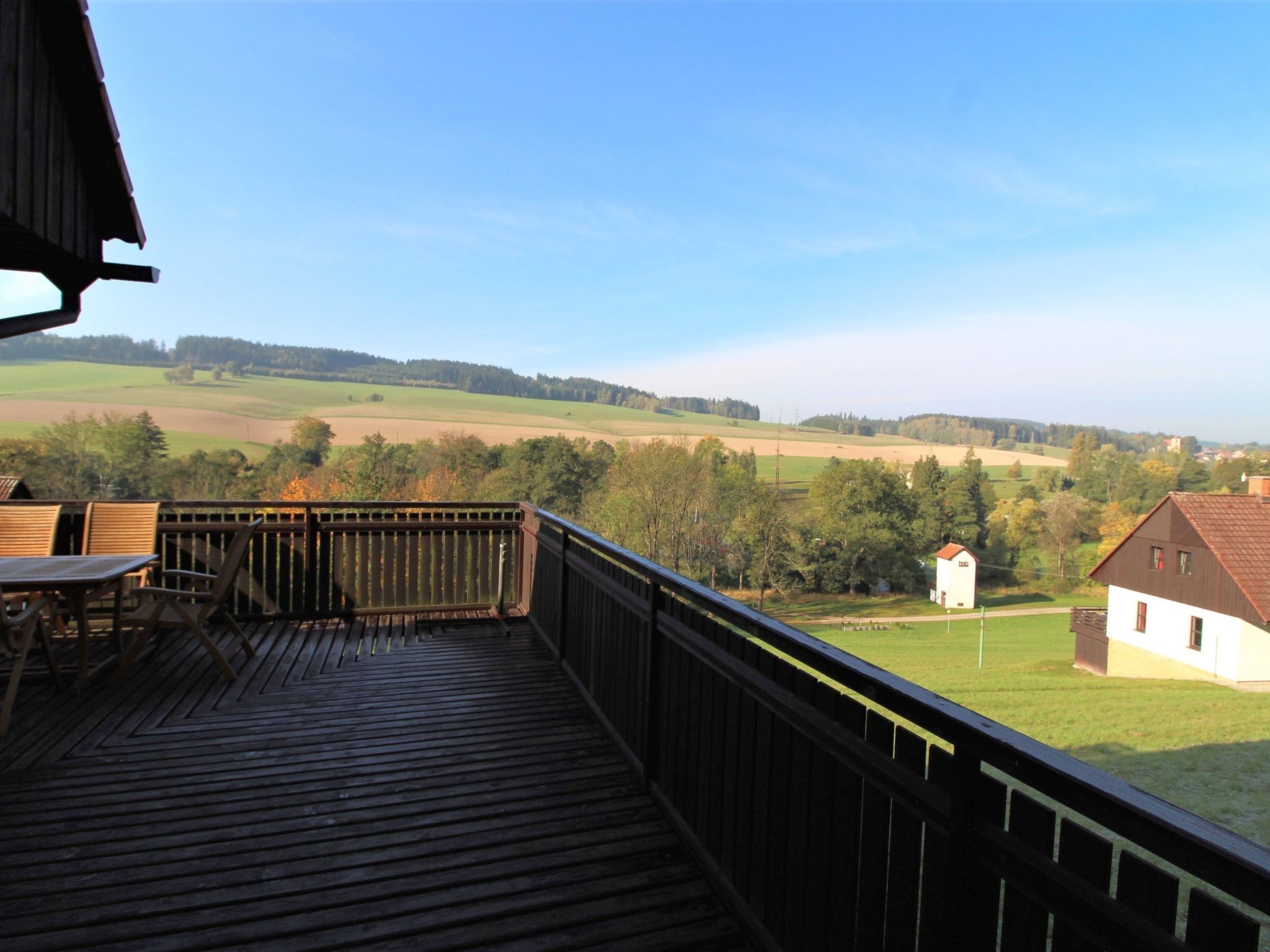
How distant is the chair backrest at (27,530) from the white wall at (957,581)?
51.3 metres

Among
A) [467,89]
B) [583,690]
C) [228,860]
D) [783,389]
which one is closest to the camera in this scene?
[228,860]

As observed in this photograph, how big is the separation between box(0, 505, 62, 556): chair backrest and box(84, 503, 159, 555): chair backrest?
0.68ft

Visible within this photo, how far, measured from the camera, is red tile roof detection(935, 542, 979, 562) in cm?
4928

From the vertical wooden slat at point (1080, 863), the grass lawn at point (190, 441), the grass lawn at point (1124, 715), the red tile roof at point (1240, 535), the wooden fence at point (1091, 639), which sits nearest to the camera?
the vertical wooden slat at point (1080, 863)

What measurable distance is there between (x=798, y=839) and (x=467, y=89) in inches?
1369

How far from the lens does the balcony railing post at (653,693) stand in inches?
107

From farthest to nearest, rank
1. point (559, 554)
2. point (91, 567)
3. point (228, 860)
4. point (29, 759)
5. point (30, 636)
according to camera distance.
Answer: point (559, 554)
point (91, 567)
point (30, 636)
point (29, 759)
point (228, 860)

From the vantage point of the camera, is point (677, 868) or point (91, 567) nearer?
point (677, 868)

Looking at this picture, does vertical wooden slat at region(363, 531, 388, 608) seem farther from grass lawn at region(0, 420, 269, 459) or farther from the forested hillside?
the forested hillside

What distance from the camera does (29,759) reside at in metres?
3.00

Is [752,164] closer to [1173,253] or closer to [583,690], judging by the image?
[1173,253]

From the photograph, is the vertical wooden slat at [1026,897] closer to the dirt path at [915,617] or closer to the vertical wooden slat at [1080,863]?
the vertical wooden slat at [1080,863]

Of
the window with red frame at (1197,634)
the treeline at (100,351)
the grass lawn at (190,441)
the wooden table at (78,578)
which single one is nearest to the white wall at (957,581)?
the window with red frame at (1197,634)

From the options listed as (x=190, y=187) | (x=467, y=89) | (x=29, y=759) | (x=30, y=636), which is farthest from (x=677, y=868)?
(x=190, y=187)
